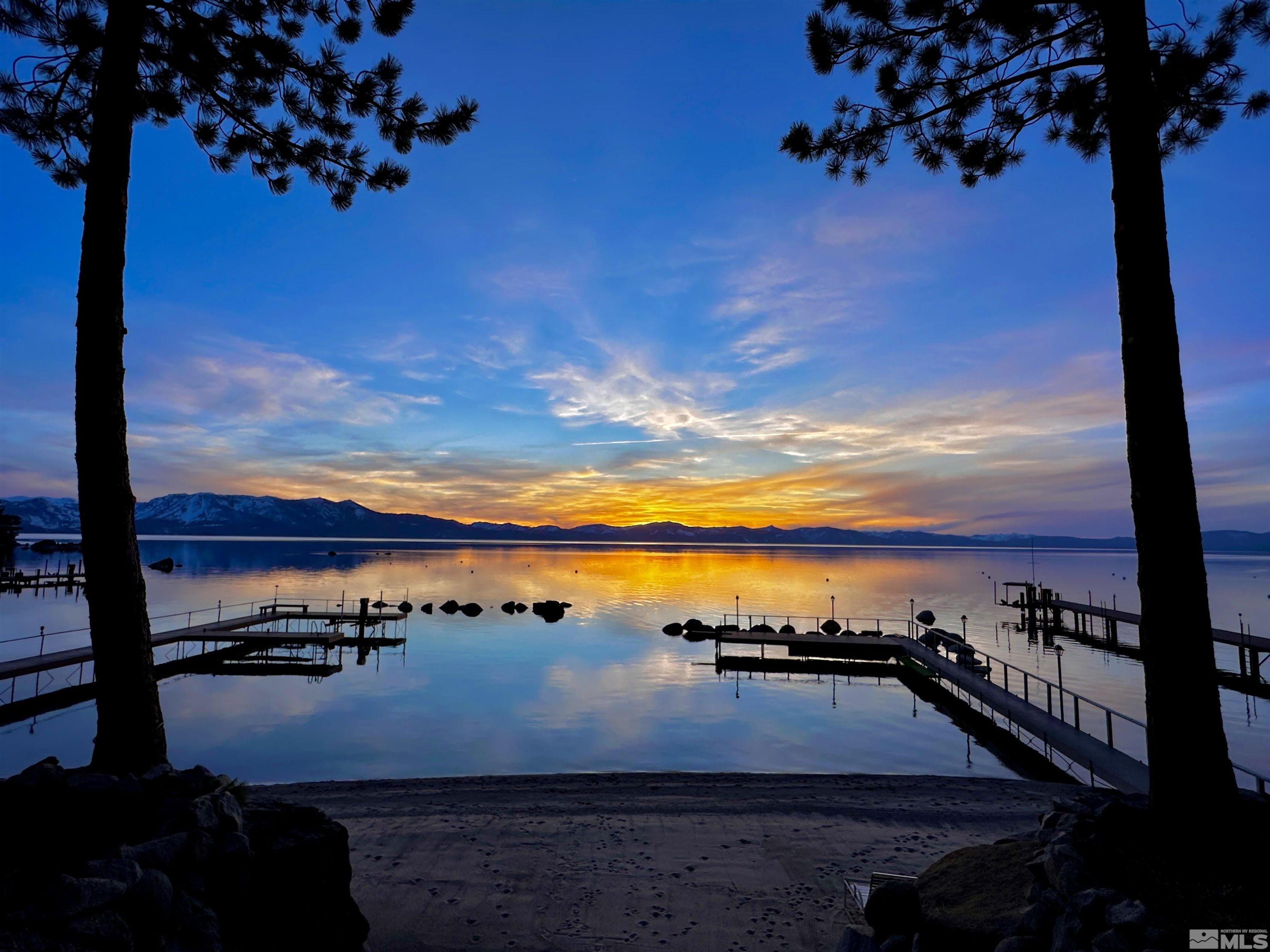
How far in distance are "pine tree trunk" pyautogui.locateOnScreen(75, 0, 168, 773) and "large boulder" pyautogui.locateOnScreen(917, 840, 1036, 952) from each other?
22.6 ft

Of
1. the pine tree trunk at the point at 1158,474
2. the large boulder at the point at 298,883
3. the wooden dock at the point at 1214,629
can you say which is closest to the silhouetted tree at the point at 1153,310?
the pine tree trunk at the point at 1158,474

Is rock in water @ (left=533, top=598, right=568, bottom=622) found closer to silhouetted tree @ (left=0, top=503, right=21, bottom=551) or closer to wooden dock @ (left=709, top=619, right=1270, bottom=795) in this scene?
wooden dock @ (left=709, top=619, right=1270, bottom=795)

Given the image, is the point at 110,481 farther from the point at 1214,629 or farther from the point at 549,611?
the point at 1214,629

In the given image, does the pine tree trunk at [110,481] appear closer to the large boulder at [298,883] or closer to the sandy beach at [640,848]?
the large boulder at [298,883]

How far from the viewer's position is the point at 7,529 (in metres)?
85.6

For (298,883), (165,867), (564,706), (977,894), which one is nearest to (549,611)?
(564,706)

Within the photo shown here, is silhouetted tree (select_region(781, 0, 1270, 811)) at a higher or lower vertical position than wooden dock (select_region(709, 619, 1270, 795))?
higher

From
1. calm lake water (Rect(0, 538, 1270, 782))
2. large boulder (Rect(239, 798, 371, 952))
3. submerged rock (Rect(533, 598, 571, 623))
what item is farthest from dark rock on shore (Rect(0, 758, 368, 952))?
submerged rock (Rect(533, 598, 571, 623))

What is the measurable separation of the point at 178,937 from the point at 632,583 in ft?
288

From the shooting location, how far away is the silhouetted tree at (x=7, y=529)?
3204 inches

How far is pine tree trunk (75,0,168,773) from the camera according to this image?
5.83 m

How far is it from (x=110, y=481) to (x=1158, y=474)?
31.0 ft

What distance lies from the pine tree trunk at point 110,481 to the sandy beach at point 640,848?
3.23 metres

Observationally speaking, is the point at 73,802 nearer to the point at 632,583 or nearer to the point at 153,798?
the point at 153,798
